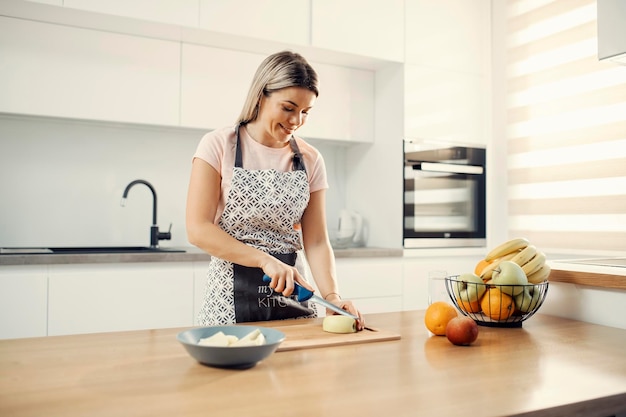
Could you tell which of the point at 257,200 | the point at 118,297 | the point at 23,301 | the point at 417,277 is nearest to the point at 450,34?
the point at 417,277

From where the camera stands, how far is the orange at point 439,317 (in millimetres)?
1364

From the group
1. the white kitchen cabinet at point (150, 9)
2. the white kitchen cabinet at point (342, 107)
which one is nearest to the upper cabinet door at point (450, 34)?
the white kitchen cabinet at point (342, 107)

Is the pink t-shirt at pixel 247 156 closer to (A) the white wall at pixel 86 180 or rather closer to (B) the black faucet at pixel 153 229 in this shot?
(B) the black faucet at pixel 153 229

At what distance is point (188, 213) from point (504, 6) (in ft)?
9.59

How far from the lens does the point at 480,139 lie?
3705 mm

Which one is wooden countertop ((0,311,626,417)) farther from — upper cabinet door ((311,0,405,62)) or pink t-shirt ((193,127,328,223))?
upper cabinet door ((311,0,405,62))

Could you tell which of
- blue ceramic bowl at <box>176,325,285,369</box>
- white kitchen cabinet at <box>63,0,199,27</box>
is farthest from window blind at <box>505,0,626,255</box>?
blue ceramic bowl at <box>176,325,285,369</box>

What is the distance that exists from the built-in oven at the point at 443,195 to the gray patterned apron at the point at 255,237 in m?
1.68

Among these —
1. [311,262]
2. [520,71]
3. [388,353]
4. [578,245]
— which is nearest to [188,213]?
[311,262]

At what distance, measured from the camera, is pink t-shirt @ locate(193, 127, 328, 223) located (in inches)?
66.8

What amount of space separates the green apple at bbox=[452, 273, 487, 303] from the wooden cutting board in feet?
0.81

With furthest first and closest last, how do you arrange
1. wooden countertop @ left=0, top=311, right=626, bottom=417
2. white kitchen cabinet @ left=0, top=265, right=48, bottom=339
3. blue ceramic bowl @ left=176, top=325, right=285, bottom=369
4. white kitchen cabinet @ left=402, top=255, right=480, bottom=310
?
white kitchen cabinet @ left=402, top=255, right=480, bottom=310 → white kitchen cabinet @ left=0, top=265, right=48, bottom=339 → blue ceramic bowl @ left=176, top=325, right=285, bottom=369 → wooden countertop @ left=0, top=311, right=626, bottom=417

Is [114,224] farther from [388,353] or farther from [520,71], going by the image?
[520,71]

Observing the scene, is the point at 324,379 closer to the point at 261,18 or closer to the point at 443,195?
the point at 261,18
